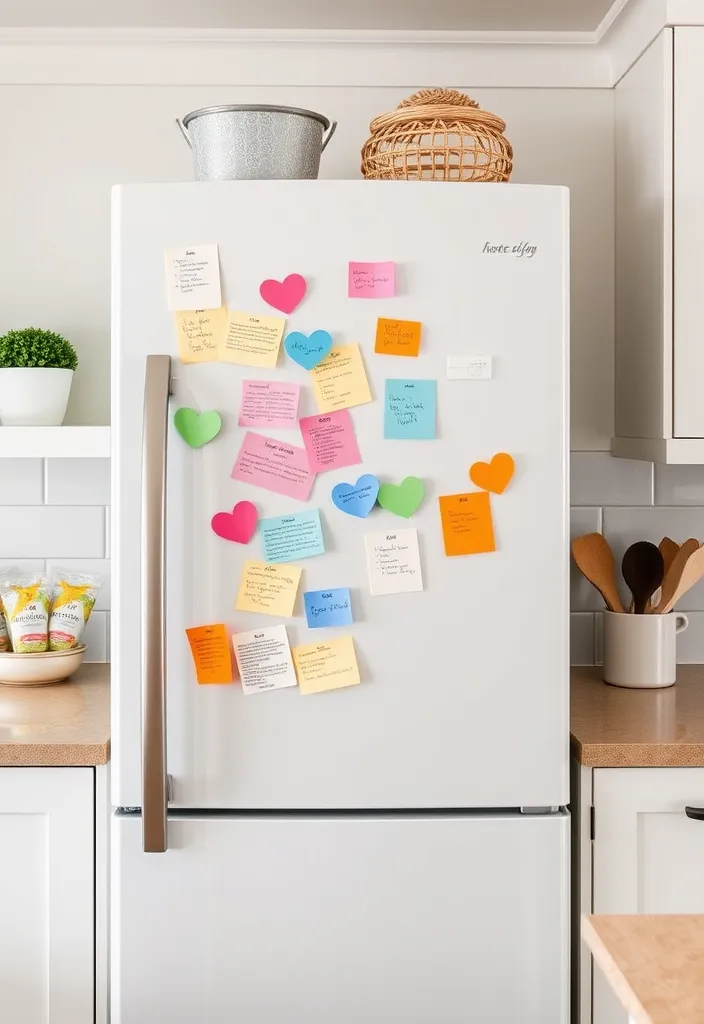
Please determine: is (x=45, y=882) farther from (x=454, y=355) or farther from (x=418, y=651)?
(x=454, y=355)

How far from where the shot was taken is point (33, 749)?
1.59 m

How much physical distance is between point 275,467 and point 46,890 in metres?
0.73

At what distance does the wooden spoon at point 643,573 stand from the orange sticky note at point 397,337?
2.59ft

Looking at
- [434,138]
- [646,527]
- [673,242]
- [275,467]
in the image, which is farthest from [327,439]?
[646,527]

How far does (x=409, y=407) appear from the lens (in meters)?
1.52

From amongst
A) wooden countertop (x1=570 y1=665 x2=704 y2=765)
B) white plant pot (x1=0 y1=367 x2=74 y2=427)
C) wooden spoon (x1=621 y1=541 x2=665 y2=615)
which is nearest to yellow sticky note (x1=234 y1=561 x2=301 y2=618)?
wooden countertop (x1=570 y1=665 x2=704 y2=765)

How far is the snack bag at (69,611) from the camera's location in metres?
2.03

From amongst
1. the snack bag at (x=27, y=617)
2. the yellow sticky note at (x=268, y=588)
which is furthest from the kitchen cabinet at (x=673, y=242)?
the snack bag at (x=27, y=617)

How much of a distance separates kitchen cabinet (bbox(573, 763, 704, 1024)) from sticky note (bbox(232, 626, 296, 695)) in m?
0.48

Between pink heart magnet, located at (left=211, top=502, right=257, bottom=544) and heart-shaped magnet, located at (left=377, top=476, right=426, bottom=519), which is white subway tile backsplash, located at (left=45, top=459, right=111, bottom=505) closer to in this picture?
pink heart magnet, located at (left=211, top=502, right=257, bottom=544)

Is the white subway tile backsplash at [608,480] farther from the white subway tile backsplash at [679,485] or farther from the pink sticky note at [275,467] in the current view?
the pink sticky note at [275,467]

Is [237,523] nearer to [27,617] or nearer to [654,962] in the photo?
[27,617]

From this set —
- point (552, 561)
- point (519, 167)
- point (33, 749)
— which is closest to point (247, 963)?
point (33, 749)

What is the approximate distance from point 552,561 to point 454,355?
0.33 meters
